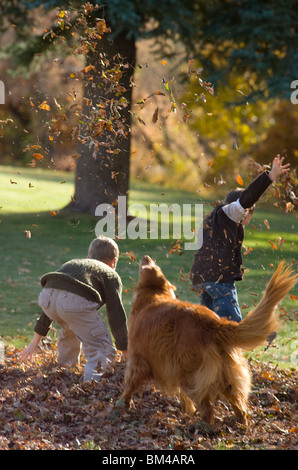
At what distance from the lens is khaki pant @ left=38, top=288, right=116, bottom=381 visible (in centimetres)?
529

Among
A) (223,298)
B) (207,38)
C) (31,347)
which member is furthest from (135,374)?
(207,38)

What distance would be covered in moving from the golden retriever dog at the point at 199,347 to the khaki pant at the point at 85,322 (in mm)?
747

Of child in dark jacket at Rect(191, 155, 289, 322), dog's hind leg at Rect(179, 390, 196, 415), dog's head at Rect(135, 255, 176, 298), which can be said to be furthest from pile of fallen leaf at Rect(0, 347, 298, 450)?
dog's head at Rect(135, 255, 176, 298)

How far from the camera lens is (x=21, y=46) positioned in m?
16.4

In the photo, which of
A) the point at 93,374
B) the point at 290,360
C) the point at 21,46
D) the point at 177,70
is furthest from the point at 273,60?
the point at 93,374

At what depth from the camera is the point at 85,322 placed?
211 inches

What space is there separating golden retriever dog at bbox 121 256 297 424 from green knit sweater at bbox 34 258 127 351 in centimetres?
73

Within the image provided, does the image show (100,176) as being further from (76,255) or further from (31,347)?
(31,347)

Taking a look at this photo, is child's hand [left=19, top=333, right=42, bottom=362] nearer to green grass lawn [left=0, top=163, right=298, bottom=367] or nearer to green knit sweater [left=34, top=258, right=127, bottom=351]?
green knit sweater [left=34, top=258, right=127, bottom=351]

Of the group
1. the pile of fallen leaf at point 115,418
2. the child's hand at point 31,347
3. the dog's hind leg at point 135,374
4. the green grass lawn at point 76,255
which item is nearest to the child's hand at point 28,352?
the child's hand at point 31,347

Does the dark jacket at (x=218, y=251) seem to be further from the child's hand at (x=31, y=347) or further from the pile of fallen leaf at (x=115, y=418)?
the child's hand at (x=31, y=347)

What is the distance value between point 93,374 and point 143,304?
3.16ft

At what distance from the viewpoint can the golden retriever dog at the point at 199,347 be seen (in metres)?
4.25

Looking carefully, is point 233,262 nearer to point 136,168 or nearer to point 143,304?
point 143,304
